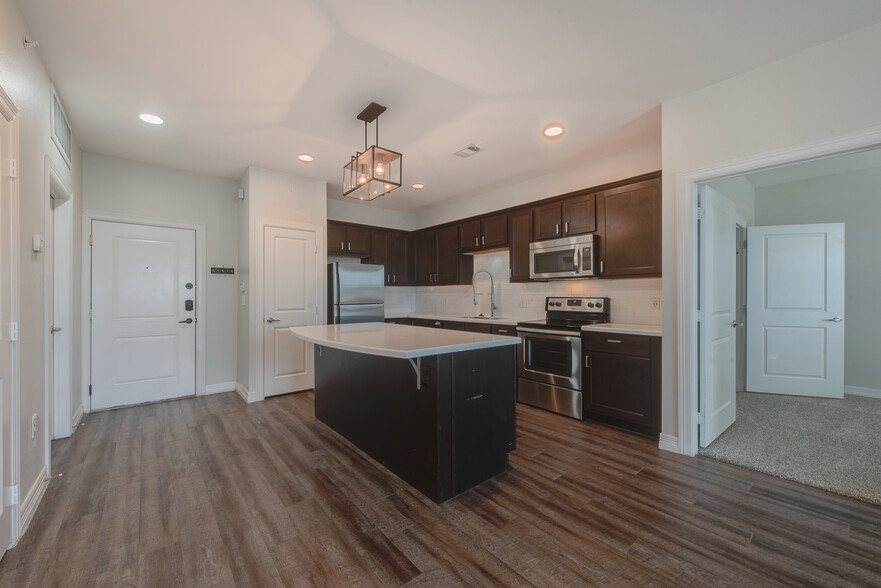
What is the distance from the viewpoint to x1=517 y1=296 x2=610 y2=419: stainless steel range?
11.2ft

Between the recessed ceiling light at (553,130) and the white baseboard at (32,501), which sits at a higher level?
the recessed ceiling light at (553,130)

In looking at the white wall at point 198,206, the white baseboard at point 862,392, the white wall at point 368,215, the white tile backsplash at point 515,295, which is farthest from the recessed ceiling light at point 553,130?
the white baseboard at point 862,392

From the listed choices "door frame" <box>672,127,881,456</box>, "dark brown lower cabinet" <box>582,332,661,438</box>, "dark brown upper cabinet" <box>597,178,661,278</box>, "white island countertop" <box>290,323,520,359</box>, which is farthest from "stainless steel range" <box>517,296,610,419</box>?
"white island countertop" <box>290,323,520,359</box>

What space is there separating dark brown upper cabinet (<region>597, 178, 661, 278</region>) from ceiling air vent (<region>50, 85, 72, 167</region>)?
4.30 m

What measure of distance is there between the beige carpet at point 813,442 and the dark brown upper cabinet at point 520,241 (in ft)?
7.79

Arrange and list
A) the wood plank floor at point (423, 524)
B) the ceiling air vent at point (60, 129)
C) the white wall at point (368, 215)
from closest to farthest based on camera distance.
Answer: the wood plank floor at point (423, 524)
the ceiling air vent at point (60, 129)
the white wall at point (368, 215)

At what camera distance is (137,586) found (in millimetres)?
1478

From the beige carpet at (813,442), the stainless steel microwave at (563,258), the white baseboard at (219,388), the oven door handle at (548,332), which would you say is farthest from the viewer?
the white baseboard at (219,388)

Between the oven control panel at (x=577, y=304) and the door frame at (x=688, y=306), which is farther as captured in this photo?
the oven control panel at (x=577, y=304)

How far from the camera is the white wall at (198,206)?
12.2 ft

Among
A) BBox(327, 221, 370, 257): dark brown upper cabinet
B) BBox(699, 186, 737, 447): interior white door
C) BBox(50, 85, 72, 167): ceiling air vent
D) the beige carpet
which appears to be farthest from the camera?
BBox(327, 221, 370, 257): dark brown upper cabinet

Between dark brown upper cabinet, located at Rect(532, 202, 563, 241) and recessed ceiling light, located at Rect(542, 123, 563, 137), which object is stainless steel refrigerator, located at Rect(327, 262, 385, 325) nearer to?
dark brown upper cabinet, located at Rect(532, 202, 563, 241)

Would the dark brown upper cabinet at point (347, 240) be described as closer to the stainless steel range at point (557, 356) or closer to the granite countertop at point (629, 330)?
the stainless steel range at point (557, 356)

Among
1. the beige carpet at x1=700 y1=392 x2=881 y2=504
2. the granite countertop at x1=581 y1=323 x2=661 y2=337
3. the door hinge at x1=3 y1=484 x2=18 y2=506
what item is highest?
the granite countertop at x1=581 y1=323 x2=661 y2=337
